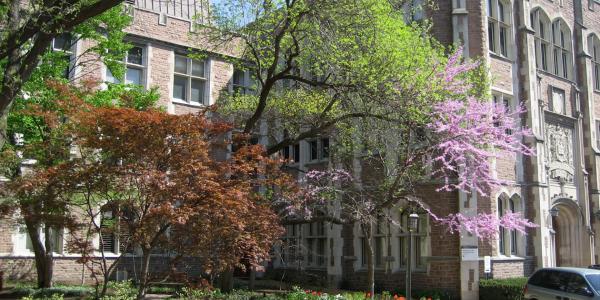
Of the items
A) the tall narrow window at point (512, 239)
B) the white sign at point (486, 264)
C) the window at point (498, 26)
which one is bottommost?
the white sign at point (486, 264)

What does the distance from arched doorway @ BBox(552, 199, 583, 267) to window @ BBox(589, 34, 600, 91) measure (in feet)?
21.3

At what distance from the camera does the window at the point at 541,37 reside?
77.7ft

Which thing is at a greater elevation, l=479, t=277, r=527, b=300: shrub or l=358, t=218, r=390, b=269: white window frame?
l=358, t=218, r=390, b=269: white window frame

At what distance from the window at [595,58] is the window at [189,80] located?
16949 mm

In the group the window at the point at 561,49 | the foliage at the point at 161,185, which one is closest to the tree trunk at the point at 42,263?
the foliage at the point at 161,185

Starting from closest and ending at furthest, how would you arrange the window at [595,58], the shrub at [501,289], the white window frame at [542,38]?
1. the shrub at [501,289]
2. the white window frame at [542,38]
3. the window at [595,58]

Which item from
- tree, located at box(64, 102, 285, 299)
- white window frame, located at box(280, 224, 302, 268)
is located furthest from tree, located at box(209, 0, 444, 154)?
white window frame, located at box(280, 224, 302, 268)

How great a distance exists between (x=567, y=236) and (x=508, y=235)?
5139 millimetres

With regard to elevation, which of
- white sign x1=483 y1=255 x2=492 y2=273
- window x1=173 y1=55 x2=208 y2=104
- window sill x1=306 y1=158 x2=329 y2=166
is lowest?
white sign x1=483 y1=255 x2=492 y2=273

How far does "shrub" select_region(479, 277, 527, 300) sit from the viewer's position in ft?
58.3

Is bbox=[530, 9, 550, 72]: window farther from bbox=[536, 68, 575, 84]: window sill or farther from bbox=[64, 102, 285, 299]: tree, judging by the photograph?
bbox=[64, 102, 285, 299]: tree

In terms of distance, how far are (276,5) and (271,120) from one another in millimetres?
4376

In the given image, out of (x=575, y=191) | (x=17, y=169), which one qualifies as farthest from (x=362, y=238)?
(x=17, y=169)

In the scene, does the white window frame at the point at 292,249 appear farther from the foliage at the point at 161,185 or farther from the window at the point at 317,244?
the foliage at the point at 161,185
